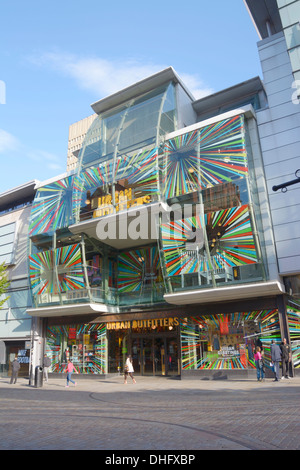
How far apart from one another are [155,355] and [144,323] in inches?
79.0

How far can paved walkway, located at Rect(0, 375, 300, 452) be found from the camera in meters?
6.36

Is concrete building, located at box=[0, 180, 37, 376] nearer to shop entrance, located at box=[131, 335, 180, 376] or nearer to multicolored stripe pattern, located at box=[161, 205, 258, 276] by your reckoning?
shop entrance, located at box=[131, 335, 180, 376]

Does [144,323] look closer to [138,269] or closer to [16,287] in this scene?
[138,269]

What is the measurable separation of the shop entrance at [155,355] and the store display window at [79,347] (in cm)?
206

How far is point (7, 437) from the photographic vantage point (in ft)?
23.0

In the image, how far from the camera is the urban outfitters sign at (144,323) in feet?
68.5

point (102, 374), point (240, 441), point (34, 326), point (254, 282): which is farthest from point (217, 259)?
point (34, 326)

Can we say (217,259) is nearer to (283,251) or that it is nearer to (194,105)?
(283,251)

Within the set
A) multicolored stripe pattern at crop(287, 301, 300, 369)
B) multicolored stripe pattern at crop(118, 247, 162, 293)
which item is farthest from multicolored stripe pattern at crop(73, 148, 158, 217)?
multicolored stripe pattern at crop(287, 301, 300, 369)

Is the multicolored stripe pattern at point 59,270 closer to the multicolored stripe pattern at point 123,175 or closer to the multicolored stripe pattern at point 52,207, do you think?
the multicolored stripe pattern at point 52,207

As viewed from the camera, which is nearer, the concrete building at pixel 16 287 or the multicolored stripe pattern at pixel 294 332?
the multicolored stripe pattern at pixel 294 332

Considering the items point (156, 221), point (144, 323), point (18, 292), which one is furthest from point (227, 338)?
point (18, 292)

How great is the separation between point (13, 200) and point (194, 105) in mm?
17345

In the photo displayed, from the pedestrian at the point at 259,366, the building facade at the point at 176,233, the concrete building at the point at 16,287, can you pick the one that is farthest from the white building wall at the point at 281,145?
the concrete building at the point at 16,287
